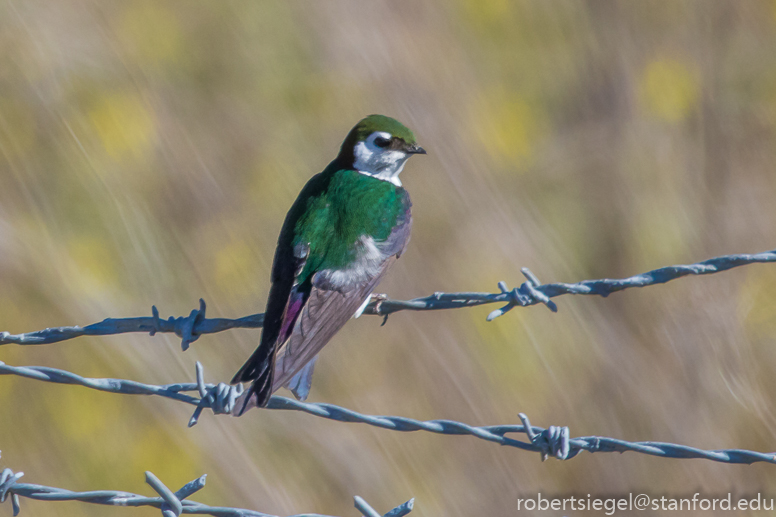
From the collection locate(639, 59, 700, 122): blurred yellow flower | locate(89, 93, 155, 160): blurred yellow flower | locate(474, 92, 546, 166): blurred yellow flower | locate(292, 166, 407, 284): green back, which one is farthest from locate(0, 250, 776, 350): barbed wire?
locate(639, 59, 700, 122): blurred yellow flower

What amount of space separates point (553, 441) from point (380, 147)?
1921 mm

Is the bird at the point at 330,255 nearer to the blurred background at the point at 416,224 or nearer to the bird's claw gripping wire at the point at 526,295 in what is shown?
the bird's claw gripping wire at the point at 526,295

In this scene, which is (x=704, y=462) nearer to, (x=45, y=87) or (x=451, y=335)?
(x=451, y=335)

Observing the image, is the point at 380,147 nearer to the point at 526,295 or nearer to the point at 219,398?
the point at 526,295

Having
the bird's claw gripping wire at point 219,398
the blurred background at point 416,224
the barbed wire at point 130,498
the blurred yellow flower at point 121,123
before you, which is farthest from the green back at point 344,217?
the blurred yellow flower at point 121,123

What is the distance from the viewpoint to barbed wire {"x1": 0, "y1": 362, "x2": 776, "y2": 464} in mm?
2014

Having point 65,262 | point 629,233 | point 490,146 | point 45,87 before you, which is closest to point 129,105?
point 45,87

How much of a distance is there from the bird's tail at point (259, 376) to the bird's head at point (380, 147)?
134 centimetres

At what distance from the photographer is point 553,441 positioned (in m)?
2.04

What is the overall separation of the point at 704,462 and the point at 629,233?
191 cm

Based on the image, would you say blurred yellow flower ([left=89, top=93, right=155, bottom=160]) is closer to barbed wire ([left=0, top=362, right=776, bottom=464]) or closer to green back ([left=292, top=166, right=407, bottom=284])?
green back ([left=292, top=166, right=407, bottom=284])

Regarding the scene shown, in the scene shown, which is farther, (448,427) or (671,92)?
(671,92)

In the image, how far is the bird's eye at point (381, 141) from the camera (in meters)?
3.62

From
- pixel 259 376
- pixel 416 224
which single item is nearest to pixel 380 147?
pixel 259 376
